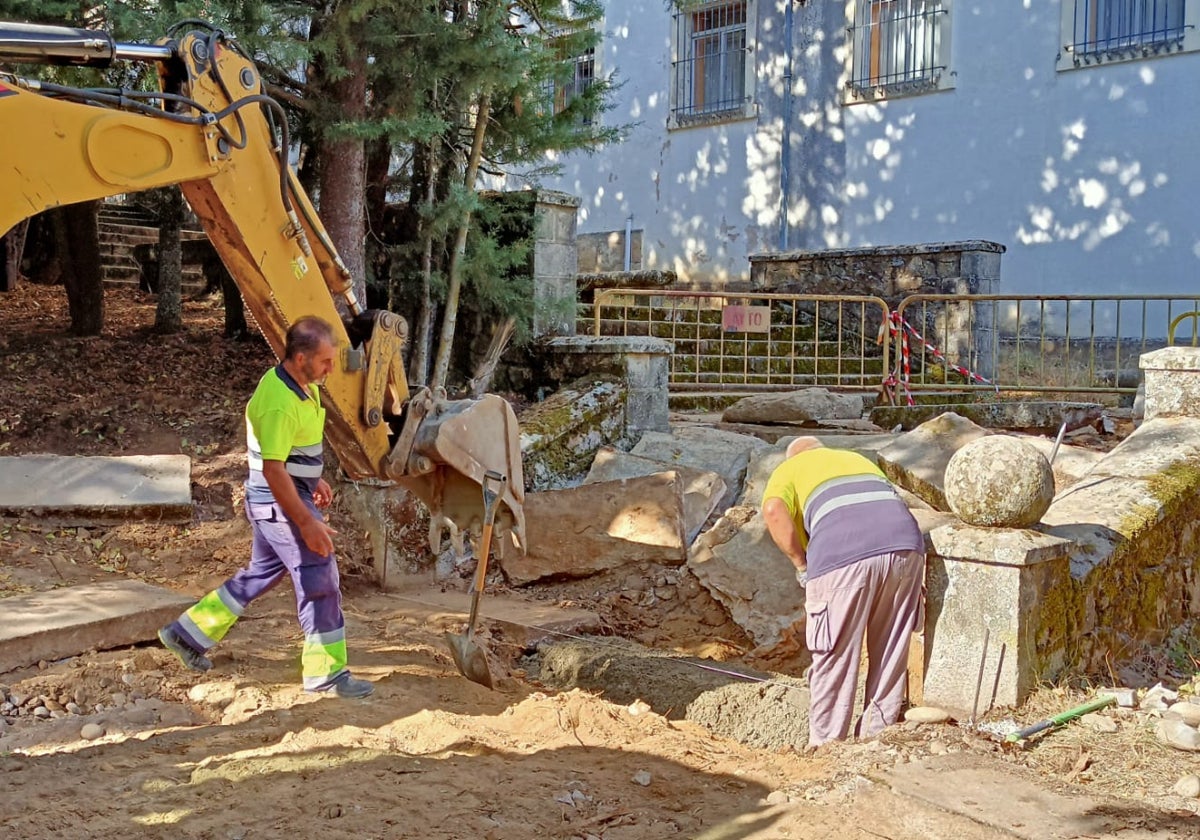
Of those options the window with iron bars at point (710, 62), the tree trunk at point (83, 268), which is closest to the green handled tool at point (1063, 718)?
the tree trunk at point (83, 268)

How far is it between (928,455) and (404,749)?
14.1 feet

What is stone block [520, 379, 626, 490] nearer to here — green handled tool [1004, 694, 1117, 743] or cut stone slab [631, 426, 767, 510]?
cut stone slab [631, 426, 767, 510]

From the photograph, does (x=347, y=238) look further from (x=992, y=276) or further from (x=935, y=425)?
(x=992, y=276)

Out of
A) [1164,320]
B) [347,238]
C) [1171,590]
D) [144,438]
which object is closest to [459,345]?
[347,238]

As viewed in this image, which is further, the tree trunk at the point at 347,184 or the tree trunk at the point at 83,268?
the tree trunk at the point at 83,268

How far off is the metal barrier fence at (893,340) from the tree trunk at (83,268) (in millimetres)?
4779

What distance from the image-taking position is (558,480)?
8180 mm

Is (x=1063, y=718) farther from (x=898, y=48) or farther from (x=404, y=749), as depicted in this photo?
(x=898, y=48)

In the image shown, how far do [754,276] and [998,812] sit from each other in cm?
1130

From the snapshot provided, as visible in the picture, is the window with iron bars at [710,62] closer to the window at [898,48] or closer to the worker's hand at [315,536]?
the window at [898,48]

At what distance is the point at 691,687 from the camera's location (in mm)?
5594

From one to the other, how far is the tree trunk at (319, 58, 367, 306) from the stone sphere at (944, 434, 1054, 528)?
15.8 feet

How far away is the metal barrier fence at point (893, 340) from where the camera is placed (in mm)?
11938

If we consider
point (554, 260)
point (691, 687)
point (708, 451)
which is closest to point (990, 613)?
point (691, 687)
